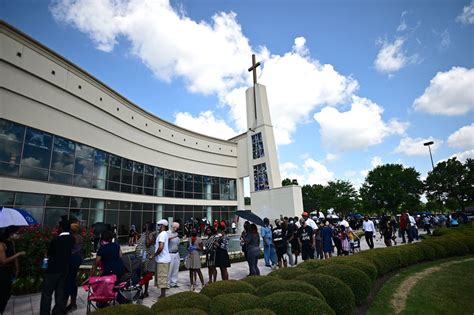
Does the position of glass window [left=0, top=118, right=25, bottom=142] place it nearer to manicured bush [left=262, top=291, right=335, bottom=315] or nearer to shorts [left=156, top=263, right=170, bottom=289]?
shorts [left=156, top=263, right=170, bottom=289]

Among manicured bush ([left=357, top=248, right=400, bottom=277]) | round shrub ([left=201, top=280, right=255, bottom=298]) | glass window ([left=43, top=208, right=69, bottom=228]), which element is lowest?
manicured bush ([left=357, top=248, right=400, bottom=277])

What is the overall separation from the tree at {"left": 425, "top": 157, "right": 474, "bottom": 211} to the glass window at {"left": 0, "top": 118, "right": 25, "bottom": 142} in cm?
4856

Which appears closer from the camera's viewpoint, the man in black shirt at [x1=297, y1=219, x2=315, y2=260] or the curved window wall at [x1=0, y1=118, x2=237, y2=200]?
the man in black shirt at [x1=297, y1=219, x2=315, y2=260]

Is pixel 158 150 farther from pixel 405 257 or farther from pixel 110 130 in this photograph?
pixel 405 257

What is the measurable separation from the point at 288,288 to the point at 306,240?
643 cm

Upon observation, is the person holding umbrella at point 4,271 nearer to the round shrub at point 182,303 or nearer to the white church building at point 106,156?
the round shrub at point 182,303

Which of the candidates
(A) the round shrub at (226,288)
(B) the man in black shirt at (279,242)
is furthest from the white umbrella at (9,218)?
(B) the man in black shirt at (279,242)

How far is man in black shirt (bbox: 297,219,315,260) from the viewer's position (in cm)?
1023

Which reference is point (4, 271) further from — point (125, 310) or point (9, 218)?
point (125, 310)

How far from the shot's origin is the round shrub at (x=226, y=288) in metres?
4.29

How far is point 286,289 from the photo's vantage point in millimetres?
4207

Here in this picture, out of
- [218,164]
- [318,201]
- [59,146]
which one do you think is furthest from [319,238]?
[318,201]

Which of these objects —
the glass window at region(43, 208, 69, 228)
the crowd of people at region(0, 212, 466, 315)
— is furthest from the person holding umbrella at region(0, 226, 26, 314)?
the glass window at region(43, 208, 69, 228)

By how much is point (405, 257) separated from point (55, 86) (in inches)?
810
